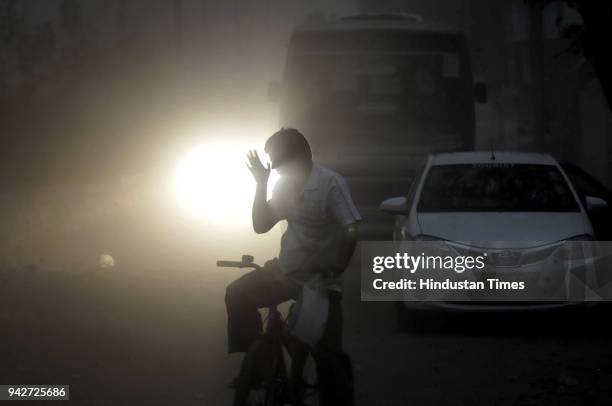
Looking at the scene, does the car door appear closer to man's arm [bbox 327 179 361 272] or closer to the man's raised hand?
man's arm [bbox 327 179 361 272]

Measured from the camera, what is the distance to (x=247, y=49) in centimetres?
9044

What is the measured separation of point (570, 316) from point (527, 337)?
1.36 feet

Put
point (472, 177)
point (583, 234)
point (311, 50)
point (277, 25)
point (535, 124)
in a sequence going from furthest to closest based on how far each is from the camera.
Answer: point (277, 25) → point (535, 124) → point (311, 50) → point (472, 177) → point (583, 234)

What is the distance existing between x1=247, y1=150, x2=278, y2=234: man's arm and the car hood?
4.54 meters

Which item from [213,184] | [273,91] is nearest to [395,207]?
[273,91]

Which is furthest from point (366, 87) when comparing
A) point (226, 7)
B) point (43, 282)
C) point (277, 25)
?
point (277, 25)

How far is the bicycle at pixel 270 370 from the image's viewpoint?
645 cm

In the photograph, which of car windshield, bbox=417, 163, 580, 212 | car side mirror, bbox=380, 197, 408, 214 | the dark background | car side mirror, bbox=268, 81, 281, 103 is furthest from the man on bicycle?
car side mirror, bbox=268, 81, 281, 103

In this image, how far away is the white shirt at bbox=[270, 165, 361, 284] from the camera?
657 centimetres

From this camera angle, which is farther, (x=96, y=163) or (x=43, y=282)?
(x=96, y=163)

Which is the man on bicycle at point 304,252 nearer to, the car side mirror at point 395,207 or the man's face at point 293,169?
the man's face at point 293,169

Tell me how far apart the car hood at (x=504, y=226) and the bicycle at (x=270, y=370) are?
462cm

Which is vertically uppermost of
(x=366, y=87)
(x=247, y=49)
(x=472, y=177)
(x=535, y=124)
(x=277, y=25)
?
(x=277, y=25)

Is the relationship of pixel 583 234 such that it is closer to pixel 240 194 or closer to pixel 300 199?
pixel 300 199
